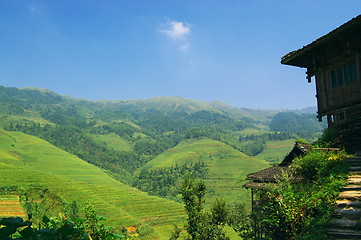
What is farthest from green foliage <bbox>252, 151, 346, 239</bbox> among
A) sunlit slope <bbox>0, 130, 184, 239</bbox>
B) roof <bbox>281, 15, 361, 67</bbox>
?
sunlit slope <bbox>0, 130, 184, 239</bbox>

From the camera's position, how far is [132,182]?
159250mm

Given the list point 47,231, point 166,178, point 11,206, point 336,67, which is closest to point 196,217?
point 336,67

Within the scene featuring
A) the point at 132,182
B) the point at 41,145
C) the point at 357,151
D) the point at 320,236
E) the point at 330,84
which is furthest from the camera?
the point at 132,182

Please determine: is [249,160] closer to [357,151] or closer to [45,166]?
[45,166]

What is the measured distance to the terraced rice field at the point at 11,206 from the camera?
50.0 metres

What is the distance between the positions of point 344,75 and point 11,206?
200 feet

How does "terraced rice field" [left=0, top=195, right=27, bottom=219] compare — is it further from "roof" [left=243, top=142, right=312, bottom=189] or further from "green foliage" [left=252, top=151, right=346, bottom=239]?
"green foliage" [left=252, top=151, right=346, bottom=239]

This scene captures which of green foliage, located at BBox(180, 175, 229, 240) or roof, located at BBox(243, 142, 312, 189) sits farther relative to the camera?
green foliage, located at BBox(180, 175, 229, 240)

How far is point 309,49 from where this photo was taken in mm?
14867

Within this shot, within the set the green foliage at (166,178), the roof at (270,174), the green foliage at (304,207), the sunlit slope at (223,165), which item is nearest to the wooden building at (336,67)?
the roof at (270,174)

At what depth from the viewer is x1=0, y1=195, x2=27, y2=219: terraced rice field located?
49969 millimetres

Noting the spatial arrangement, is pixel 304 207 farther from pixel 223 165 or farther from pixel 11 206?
pixel 223 165

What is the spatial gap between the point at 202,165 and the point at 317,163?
6225 inches

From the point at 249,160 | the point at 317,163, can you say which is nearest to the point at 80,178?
the point at 249,160
